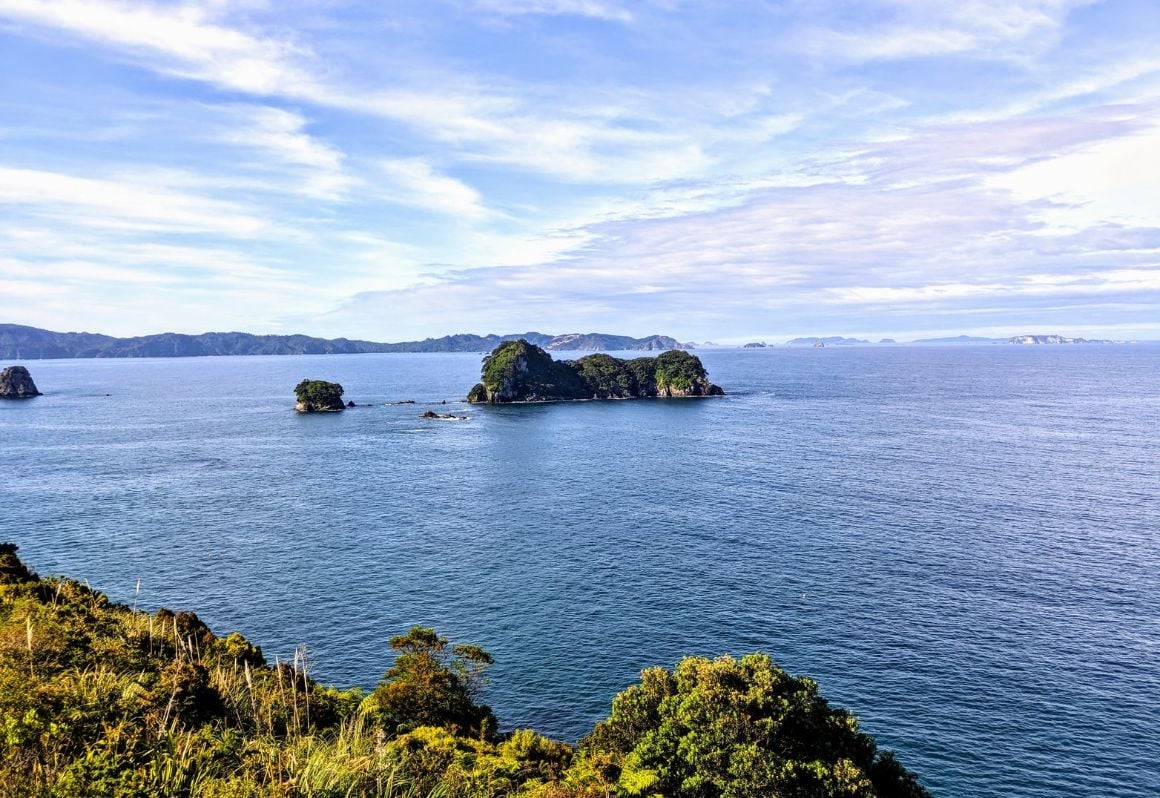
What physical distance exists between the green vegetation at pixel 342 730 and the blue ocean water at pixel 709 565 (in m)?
10.1

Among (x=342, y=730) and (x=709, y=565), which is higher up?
(x=342, y=730)

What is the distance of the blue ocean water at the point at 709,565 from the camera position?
5172 centimetres

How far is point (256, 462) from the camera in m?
137

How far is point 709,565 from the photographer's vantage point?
258ft

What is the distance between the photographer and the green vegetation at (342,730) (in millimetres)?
13773

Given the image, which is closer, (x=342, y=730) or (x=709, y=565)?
(x=342, y=730)

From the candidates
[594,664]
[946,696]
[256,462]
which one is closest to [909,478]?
[946,696]

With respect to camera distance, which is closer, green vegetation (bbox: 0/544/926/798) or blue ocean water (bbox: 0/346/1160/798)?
green vegetation (bbox: 0/544/926/798)

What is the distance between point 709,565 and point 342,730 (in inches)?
2470

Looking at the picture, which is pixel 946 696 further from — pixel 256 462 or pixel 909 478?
pixel 256 462

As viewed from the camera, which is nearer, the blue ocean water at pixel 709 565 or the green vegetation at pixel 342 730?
the green vegetation at pixel 342 730

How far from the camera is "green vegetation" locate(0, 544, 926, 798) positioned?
45.2ft

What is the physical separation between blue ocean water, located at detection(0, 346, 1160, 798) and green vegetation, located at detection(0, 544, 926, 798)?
10146 mm

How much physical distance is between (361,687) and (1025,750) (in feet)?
158
